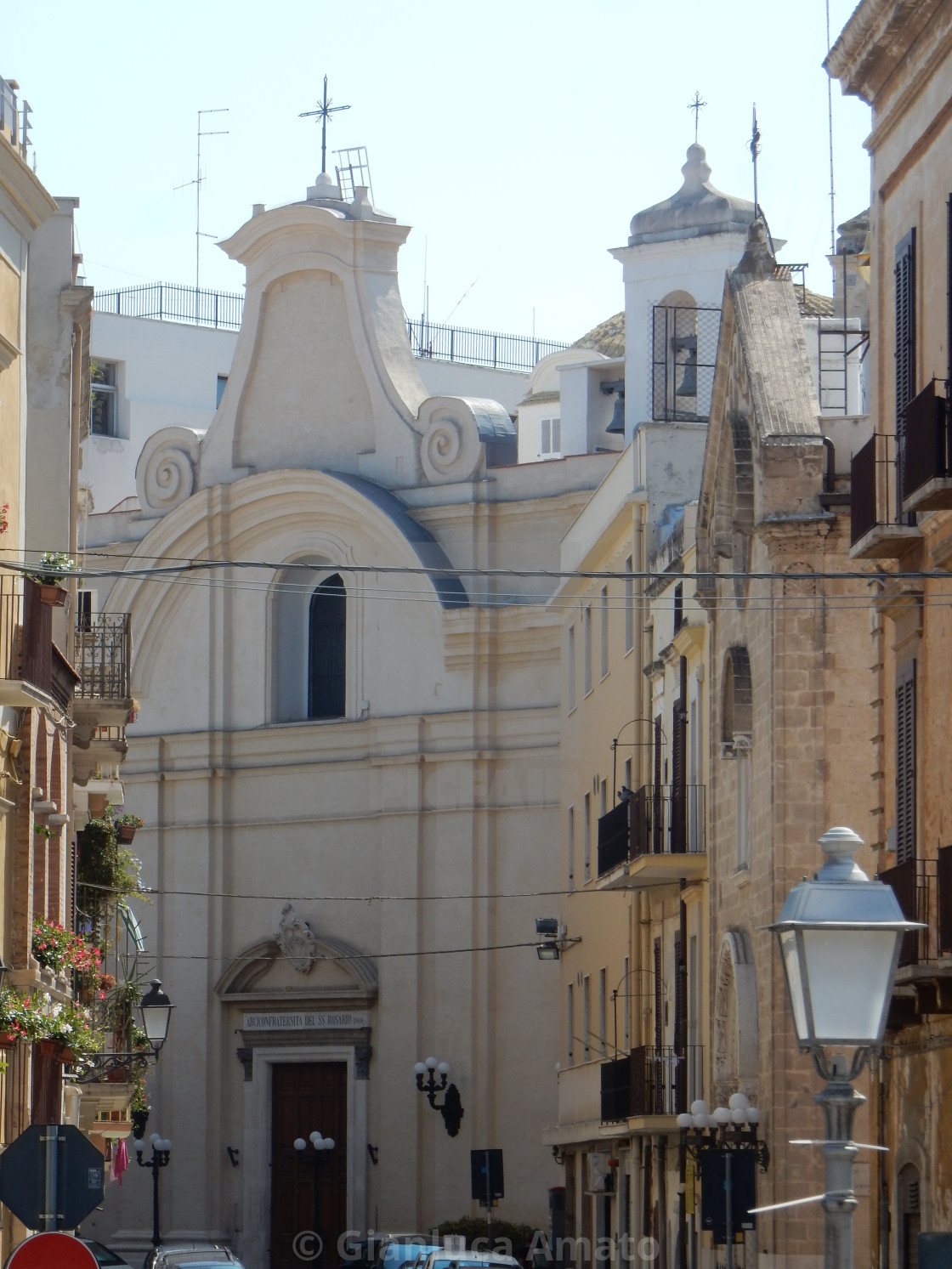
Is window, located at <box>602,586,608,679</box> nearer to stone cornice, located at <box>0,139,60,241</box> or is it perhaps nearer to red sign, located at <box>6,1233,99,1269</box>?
stone cornice, located at <box>0,139,60,241</box>

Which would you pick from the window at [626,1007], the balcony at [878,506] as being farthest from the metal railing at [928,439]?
the window at [626,1007]

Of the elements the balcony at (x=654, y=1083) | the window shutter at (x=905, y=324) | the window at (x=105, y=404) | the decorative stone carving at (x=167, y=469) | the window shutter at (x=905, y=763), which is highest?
the window at (x=105, y=404)

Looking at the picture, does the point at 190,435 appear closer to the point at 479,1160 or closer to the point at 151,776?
the point at 151,776

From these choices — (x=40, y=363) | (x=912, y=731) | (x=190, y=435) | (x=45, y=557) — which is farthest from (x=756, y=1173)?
(x=190, y=435)

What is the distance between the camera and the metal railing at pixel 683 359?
1320 inches

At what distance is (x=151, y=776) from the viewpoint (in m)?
41.8

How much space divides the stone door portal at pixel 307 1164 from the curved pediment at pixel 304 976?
117 centimetres

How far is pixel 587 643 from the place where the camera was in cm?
3456

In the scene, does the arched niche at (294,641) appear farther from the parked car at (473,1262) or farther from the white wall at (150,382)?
the parked car at (473,1262)

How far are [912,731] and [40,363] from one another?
10379 mm

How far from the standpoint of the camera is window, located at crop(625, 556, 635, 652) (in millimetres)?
30266

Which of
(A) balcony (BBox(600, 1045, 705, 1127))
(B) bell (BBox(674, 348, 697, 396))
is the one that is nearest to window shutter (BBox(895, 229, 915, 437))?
(A) balcony (BBox(600, 1045, 705, 1127))

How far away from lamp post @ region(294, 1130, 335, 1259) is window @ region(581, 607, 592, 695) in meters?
8.77

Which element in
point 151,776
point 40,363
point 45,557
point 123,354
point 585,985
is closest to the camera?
point 45,557
